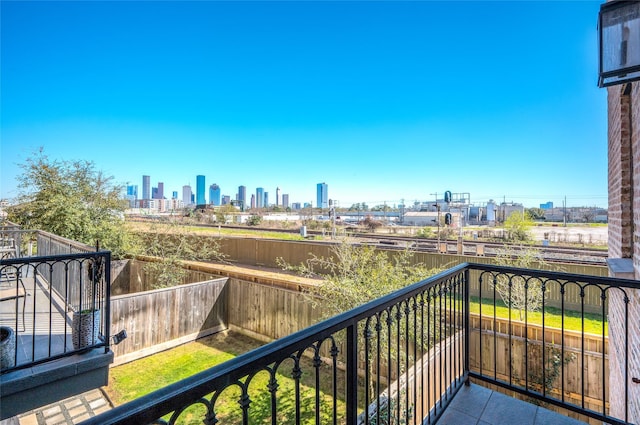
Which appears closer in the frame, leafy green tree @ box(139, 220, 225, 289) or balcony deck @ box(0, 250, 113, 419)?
balcony deck @ box(0, 250, 113, 419)

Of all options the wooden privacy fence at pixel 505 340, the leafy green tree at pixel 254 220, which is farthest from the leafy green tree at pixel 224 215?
the wooden privacy fence at pixel 505 340

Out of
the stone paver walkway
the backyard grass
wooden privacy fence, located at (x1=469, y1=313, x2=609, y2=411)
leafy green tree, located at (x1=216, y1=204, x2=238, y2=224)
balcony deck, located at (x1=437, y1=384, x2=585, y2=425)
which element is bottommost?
the backyard grass

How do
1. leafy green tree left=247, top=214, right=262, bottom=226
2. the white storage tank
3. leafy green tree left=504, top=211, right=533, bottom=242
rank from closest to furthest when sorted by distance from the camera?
leafy green tree left=504, top=211, right=533, bottom=242
the white storage tank
leafy green tree left=247, top=214, right=262, bottom=226

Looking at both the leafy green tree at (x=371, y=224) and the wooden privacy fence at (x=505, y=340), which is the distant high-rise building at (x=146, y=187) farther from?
the wooden privacy fence at (x=505, y=340)

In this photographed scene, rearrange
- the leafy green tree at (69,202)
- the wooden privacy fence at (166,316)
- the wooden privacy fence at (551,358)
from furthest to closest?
the leafy green tree at (69,202) → the wooden privacy fence at (166,316) → the wooden privacy fence at (551,358)

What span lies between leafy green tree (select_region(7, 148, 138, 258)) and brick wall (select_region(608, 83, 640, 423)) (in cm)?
1135

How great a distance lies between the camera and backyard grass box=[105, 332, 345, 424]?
16.6 feet

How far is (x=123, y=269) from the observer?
1216cm

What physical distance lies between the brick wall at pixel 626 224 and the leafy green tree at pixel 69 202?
447 inches

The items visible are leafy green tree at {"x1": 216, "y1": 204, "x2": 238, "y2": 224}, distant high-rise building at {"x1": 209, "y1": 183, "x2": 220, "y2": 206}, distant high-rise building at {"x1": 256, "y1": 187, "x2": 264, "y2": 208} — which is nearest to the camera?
leafy green tree at {"x1": 216, "y1": 204, "x2": 238, "y2": 224}

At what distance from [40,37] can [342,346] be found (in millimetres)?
8739

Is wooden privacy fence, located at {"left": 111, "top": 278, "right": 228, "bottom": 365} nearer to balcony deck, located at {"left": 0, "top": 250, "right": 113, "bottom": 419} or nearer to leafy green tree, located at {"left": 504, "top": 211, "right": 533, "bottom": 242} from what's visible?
balcony deck, located at {"left": 0, "top": 250, "right": 113, "bottom": 419}

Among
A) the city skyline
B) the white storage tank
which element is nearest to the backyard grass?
the city skyline

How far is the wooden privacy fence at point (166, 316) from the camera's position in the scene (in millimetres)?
6852
